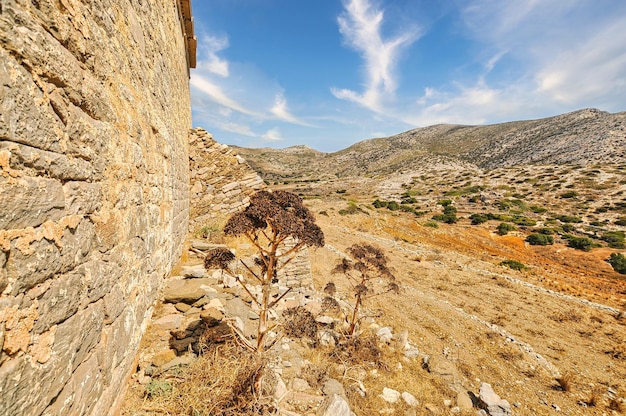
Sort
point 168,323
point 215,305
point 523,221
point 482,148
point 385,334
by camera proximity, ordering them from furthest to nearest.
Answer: point 482,148
point 523,221
point 385,334
point 215,305
point 168,323

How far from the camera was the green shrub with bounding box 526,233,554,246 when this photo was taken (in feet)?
75.7

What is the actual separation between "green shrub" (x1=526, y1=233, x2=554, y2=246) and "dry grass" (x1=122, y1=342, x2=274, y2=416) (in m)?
28.0

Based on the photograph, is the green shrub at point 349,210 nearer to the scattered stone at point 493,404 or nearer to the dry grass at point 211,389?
the scattered stone at point 493,404

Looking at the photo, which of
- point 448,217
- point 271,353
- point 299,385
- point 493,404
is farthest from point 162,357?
point 448,217

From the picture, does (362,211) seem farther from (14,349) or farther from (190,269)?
(14,349)

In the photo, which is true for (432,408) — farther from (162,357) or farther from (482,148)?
(482,148)

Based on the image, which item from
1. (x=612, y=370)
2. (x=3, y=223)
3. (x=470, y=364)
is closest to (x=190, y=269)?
(x=3, y=223)

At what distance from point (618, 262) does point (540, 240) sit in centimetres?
510

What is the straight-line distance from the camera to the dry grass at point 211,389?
3.13m

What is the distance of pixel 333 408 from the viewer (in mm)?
4223

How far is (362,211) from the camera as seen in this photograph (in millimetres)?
31688

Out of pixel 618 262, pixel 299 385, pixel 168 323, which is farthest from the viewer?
pixel 618 262

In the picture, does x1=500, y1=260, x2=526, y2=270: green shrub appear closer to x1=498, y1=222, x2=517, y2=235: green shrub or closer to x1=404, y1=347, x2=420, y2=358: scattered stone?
x1=498, y1=222, x2=517, y2=235: green shrub

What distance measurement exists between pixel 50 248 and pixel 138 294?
2176 millimetres
